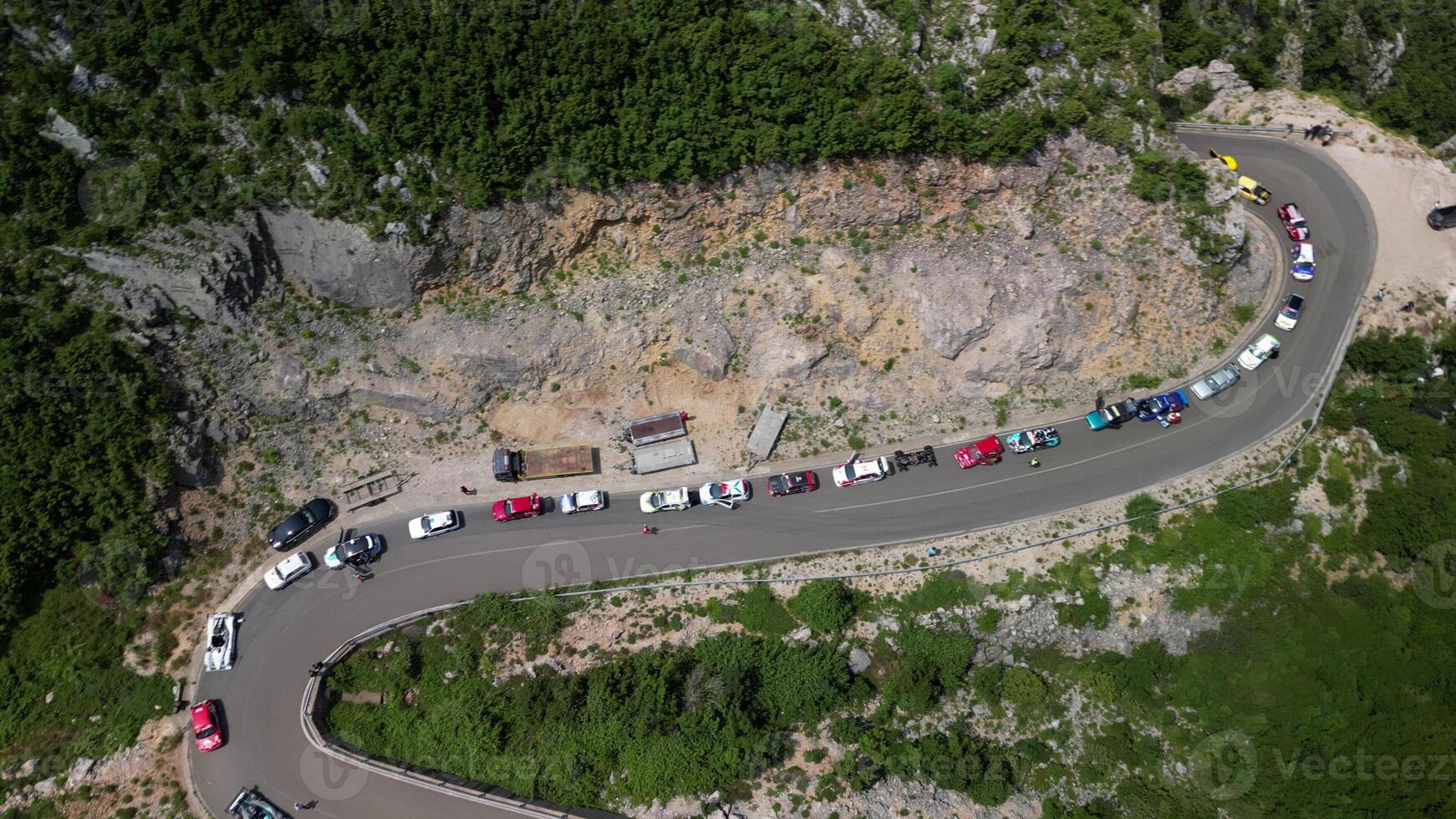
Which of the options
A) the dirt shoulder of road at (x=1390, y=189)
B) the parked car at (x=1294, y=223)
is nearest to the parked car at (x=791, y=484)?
the parked car at (x=1294, y=223)

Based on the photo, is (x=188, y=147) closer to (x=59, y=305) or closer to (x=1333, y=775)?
(x=59, y=305)

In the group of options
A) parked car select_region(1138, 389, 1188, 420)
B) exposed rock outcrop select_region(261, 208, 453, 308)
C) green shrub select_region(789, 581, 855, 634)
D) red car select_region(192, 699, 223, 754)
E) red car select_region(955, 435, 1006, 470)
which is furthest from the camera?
parked car select_region(1138, 389, 1188, 420)

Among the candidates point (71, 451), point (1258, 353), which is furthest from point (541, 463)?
point (1258, 353)

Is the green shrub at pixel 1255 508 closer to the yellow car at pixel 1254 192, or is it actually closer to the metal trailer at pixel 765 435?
the yellow car at pixel 1254 192

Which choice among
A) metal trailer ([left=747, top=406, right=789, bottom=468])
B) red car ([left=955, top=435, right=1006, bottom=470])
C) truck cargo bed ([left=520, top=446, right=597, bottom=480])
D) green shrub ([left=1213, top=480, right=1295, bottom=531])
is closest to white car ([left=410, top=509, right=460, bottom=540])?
truck cargo bed ([left=520, top=446, right=597, bottom=480])

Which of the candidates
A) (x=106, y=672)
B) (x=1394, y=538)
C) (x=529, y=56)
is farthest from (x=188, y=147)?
(x=1394, y=538)

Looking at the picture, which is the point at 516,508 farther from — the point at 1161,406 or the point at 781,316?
the point at 1161,406

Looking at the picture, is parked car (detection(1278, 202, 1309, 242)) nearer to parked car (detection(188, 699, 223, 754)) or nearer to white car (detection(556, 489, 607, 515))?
white car (detection(556, 489, 607, 515))
